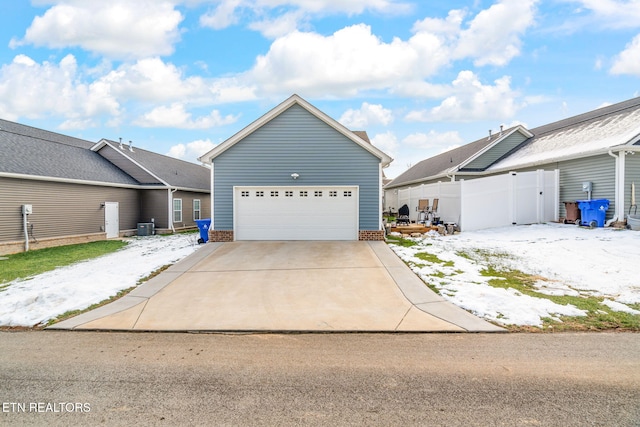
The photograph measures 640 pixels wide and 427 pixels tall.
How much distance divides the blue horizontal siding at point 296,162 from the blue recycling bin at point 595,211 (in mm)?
8380

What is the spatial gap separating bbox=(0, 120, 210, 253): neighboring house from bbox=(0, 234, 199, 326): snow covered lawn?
18.6ft

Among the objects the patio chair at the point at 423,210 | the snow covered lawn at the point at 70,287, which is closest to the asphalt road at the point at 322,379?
the snow covered lawn at the point at 70,287

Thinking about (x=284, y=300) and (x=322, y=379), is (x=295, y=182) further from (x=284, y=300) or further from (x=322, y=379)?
(x=322, y=379)

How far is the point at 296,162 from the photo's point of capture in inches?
556

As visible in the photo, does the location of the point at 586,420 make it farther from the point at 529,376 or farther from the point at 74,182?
the point at 74,182

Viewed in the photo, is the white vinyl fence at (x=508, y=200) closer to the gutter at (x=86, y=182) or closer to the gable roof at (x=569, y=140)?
the gable roof at (x=569, y=140)

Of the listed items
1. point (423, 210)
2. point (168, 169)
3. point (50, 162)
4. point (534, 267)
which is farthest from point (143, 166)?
point (534, 267)

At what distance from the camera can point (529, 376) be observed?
3.90 metres

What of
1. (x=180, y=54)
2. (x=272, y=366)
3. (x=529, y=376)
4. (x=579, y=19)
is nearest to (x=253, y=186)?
(x=180, y=54)

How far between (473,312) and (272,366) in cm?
368

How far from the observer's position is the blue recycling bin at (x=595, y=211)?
45.8 ft

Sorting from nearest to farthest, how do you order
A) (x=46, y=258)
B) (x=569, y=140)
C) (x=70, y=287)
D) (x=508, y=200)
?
1. (x=70, y=287)
2. (x=46, y=258)
3. (x=508, y=200)
4. (x=569, y=140)

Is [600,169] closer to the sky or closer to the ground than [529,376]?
closer to the sky

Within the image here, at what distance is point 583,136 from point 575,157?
8.61 ft
